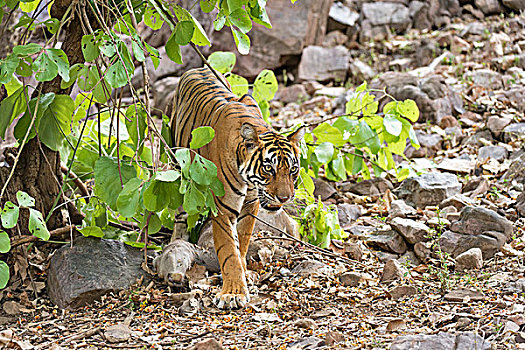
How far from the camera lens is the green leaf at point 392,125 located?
4.61 m

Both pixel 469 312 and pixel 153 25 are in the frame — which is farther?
pixel 153 25

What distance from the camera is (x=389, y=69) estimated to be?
29.6ft

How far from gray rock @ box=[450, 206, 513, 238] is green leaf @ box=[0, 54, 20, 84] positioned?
9.54 feet

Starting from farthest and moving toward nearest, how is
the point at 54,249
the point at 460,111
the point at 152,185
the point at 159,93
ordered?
the point at 159,93, the point at 460,111, the point at 54,249, the point at 152,185

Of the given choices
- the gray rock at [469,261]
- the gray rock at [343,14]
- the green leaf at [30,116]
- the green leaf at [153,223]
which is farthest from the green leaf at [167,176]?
the gray rock at [343,14]

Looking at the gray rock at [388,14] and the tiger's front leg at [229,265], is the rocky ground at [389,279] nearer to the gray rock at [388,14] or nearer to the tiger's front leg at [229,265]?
the tiger's front leg at [229,265]

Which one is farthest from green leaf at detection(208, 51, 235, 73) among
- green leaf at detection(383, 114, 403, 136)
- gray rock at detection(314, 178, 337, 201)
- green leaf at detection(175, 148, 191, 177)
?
green leaf at detection(175, 148, 191, 177)

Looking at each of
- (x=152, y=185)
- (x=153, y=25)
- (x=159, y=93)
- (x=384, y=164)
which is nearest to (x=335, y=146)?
(x=384, y=164)

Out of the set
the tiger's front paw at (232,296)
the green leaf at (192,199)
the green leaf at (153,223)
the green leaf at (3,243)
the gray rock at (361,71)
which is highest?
the green leaf at (192,199)

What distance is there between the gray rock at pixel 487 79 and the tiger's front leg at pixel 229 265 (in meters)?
4.87

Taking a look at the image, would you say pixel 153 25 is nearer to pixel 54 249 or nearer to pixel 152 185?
pixel 152 185

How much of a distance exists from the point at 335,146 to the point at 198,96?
3.86ft

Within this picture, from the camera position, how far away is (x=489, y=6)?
984cm

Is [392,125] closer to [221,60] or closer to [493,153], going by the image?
[221,60]
